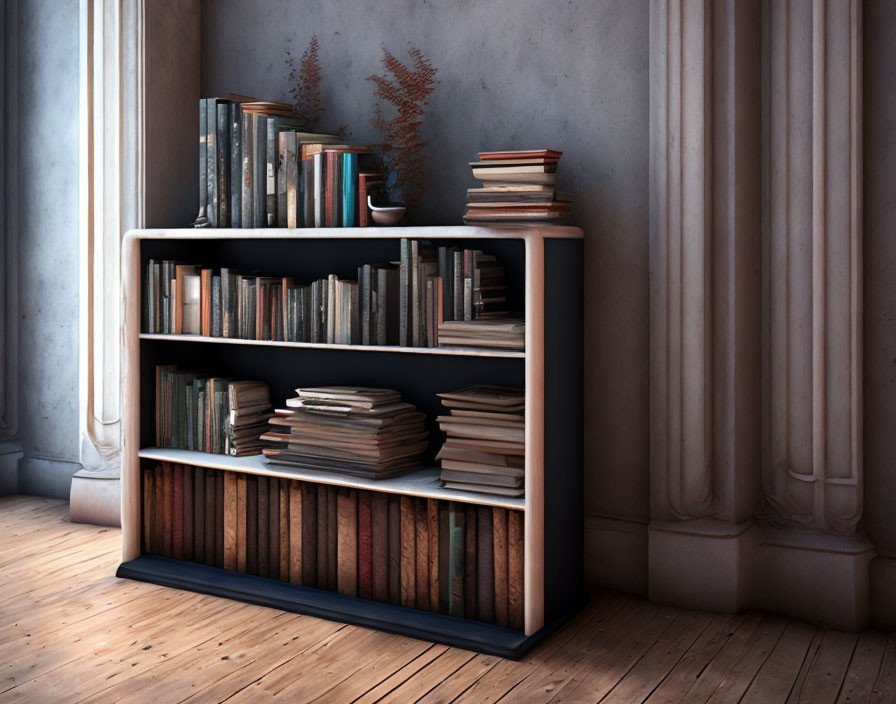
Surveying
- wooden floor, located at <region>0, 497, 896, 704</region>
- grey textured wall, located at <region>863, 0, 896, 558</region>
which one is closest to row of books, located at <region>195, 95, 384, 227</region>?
wooden floor, located at <region>0, 497, 896, 704</region>

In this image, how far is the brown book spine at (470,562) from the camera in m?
3.29

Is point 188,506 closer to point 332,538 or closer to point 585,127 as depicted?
point 332,538

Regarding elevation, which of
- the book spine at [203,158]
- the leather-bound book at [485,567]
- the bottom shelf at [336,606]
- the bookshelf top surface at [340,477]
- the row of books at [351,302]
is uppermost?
the book spine at [203,158]

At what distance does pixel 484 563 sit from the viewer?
327cm

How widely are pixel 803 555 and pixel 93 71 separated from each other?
348 cm

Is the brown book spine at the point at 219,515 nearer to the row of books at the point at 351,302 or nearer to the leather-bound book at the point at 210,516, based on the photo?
the leather-bound book at the point at 210,516

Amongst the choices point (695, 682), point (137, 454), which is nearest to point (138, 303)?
point (137, 454)

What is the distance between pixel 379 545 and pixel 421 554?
0.17 metres

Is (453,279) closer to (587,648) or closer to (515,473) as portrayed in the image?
(515,473)

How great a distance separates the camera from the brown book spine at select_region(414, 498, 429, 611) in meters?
3.37

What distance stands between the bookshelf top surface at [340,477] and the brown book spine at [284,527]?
0.26 feet

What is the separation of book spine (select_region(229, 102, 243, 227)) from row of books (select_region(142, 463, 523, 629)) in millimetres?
971

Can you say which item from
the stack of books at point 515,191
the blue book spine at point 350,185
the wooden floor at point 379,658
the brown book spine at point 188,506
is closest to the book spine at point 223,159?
the blue book spine at point 350,185

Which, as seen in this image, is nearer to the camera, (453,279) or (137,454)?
(453,279)
